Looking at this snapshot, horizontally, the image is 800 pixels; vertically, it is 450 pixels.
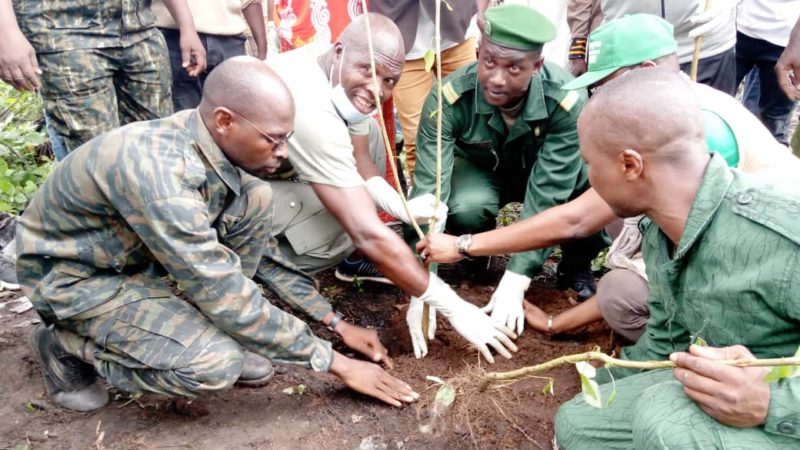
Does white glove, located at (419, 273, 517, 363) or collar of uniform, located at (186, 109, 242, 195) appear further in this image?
white glove, located at (419, 273, 517, 363)

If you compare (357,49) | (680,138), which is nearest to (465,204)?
(357,49)

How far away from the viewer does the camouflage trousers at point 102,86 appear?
2691mm

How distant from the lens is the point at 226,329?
2.09 metres

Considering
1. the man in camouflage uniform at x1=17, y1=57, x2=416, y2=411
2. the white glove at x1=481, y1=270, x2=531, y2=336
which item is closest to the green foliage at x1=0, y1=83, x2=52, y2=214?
the man in camouflage uniform at x1=17, y1=57, x2=416, y2=411

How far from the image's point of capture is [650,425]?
59.9 inches

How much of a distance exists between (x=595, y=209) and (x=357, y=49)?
1143 mm

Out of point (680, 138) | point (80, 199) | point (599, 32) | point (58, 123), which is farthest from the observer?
point (58, 123)

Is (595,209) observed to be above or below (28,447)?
above

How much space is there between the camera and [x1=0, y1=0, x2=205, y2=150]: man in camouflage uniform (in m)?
2.43

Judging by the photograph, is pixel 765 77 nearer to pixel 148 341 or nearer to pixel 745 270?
pixel 745 270

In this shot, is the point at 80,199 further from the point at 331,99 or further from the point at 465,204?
the point at 465,204

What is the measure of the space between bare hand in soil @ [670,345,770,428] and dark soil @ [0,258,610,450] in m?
0.74

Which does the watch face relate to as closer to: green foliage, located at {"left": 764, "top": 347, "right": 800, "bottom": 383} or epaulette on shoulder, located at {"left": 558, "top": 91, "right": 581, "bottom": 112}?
epaulette on shoulder, located at {"left": 558, "top": 91, "right": 581, "bottom": 112}

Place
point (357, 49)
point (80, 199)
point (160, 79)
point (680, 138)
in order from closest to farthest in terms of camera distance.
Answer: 1. point (680, 138)
2. point (80, 199)
3. point (357, 49)
4. point (160, 79)
